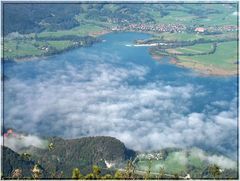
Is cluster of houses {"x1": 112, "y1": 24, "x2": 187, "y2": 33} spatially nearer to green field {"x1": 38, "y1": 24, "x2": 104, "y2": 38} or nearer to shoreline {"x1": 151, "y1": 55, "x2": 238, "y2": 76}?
green field {"x1": 38, "y1": 24, "x2": 104, "y2": 38}

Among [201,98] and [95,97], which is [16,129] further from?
[201,98]

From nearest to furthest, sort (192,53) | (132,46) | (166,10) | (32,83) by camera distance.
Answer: (32,83) < (192,53) < (132,46) < (166,10)

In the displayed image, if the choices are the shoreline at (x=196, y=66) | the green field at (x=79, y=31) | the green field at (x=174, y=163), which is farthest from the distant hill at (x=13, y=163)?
the green field at (x=79, y=31)

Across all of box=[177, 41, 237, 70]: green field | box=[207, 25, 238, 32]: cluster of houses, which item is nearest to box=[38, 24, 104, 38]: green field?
box=[207, 25, 238, 32]: cluster of houses

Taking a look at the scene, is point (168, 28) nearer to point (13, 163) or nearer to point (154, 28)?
point (154, 28)

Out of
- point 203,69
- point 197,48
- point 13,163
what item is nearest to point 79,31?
point 197,48

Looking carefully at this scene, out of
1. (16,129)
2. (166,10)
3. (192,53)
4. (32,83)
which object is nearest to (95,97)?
(32,83)
